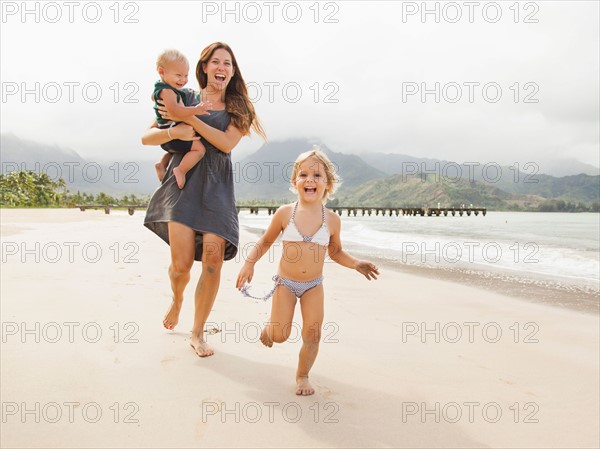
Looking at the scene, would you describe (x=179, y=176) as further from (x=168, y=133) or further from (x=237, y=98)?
(x=237, y=98)

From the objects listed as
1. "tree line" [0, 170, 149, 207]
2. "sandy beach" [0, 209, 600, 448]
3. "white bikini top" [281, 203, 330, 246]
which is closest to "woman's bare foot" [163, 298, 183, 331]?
"sandy beach" [0, 209, 600, 448]

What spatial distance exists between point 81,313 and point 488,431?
3880 mm

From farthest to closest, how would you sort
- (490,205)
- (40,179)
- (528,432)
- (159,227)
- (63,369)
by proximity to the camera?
(490,205) → (40,179) → (159,227) → (63,369) → (528,432)

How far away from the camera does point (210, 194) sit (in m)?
3.68

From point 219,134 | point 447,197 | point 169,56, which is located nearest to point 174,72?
point 169,56

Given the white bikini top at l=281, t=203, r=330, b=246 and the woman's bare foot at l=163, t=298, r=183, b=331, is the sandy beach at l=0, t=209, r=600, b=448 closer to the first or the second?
the woman's bare foot at l=163, t=298, r=183, b=331

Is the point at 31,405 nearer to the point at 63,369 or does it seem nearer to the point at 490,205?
the point at 63,369

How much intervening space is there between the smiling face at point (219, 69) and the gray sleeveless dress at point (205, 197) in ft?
0.80

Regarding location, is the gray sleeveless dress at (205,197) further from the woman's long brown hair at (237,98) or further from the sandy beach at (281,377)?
the sandy beach at (281,377)

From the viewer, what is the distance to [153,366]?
11.0 feet

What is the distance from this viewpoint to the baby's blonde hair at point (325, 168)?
3.28m

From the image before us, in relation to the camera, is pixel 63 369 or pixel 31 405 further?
pixel 63 369

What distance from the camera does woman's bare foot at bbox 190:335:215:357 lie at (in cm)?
361

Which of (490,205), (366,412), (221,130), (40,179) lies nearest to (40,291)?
(221,130)
